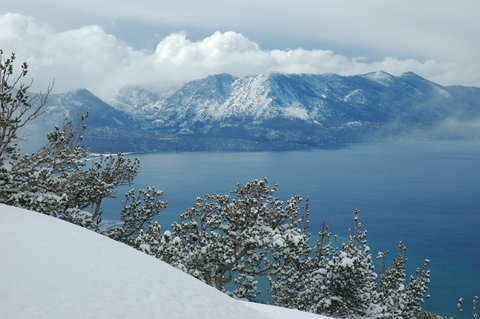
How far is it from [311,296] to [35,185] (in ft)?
48.4

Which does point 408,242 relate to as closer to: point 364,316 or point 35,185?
point 364,316

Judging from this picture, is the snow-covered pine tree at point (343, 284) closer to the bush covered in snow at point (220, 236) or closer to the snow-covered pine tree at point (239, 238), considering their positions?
the bush covered in snow at point (220, 236)

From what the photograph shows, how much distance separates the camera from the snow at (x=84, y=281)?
5.39m

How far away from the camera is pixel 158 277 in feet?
24.7

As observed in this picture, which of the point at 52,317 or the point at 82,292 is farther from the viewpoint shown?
the point at 82,292

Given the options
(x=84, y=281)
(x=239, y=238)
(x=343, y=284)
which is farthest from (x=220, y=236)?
(x=84, y=281)

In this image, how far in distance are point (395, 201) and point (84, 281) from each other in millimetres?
94671

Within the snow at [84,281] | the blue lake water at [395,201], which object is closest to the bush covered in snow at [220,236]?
the snow at [84,281]

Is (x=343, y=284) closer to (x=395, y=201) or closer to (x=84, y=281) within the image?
(x=84, y=281)

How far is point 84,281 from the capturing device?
630 centimetres

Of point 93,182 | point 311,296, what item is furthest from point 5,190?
point 311,296

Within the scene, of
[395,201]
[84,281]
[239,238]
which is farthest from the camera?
[395,201]

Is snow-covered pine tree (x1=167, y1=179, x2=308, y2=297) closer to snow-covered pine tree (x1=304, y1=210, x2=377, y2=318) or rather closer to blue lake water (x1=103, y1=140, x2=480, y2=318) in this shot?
snow-covered pine tree (x1=304, y1=210, x2=377, y2=318)

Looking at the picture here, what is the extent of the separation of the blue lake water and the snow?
4270cm
